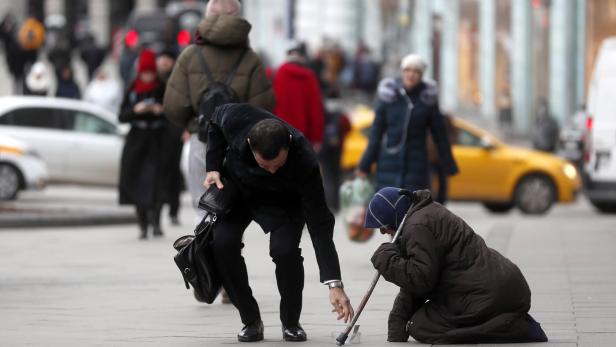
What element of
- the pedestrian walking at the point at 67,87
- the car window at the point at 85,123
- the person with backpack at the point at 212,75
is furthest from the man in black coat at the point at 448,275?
the pedestrian walking at the point at 67,87

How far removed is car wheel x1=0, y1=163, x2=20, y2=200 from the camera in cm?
2230

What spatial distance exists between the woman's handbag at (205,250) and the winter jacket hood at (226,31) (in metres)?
2.05

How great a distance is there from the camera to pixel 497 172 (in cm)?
2317

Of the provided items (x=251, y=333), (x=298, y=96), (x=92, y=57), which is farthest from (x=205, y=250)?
(x=92, y=57)

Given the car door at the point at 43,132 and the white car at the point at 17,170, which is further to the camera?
the car door at the point at 43,132

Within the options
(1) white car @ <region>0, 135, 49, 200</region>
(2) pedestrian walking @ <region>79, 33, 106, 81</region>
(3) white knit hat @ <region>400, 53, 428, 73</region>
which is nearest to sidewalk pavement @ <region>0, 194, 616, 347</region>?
(3) white knit hat @ <region>400, 53, 428, 73</region>

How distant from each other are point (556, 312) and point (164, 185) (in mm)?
7775

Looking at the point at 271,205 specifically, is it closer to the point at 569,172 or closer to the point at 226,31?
the point at 226,31

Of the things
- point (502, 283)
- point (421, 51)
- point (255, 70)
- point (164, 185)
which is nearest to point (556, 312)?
point (502, 283)

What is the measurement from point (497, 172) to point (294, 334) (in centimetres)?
1461

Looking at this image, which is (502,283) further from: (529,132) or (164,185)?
(529,132)

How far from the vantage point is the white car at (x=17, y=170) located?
22234 mm

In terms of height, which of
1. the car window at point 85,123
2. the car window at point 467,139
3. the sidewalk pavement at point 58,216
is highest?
the sidewalk pavement at point 58,216

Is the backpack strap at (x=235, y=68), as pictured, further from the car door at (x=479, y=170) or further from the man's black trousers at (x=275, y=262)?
the car door at (x=479, y=170)
